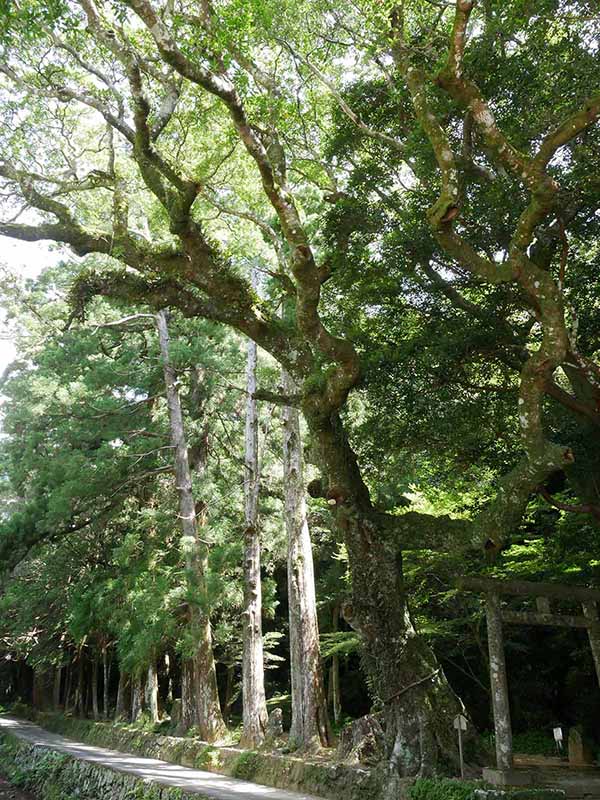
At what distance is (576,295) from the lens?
704 centimetres

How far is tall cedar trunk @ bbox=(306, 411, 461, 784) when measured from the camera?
6.59m

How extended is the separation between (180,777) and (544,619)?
18.4ft

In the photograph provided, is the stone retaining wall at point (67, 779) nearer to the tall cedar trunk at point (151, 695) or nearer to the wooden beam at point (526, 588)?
the tall cedar trunk at point (151, 695)

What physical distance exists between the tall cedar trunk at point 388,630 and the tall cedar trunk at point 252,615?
3.17 m

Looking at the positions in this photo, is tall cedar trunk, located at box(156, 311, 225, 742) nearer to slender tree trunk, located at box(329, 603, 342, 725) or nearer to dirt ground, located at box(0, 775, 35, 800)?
dirt ground, located at box(0, 775, 35, 800)

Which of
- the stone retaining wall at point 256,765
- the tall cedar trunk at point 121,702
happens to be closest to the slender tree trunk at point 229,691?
the tall cedar trunk at point 121,702

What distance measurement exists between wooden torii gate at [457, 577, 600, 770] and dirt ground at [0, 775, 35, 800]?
361 inches

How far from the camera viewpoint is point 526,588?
7402 mm

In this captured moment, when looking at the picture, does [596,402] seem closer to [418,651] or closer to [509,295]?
[509,295]

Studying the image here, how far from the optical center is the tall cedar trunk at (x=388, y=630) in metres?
6.59

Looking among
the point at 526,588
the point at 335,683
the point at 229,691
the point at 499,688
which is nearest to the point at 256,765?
the point at 499,688

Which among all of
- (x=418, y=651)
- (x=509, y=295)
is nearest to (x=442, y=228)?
(x=509, y=295)

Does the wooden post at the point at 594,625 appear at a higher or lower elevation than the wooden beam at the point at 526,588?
lower

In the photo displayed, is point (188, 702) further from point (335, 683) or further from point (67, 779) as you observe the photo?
point (335, 683)
